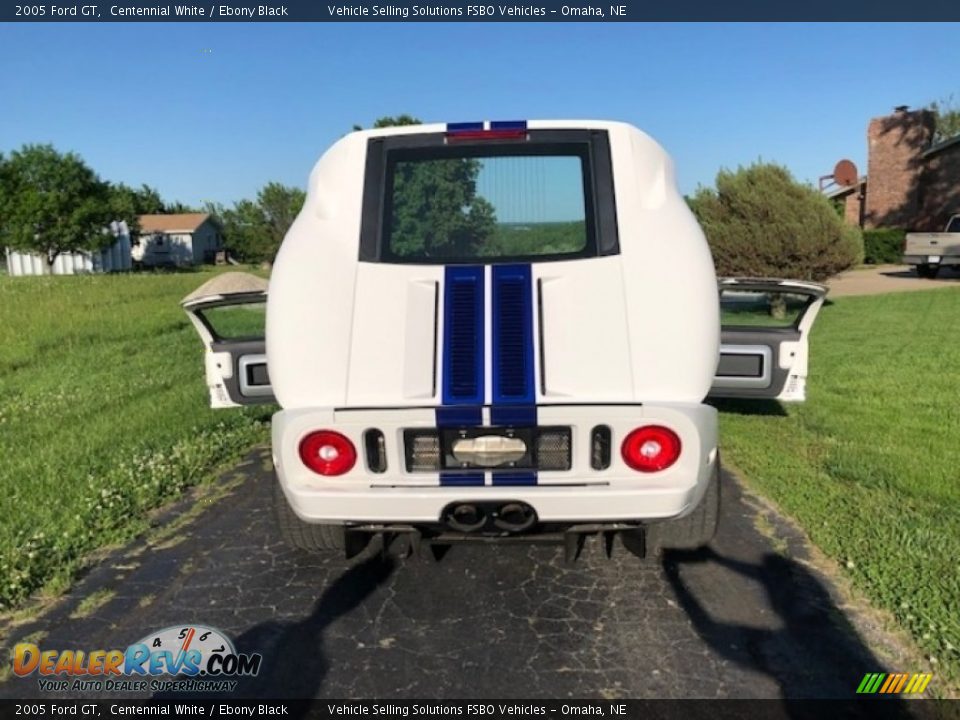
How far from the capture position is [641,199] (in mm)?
3234

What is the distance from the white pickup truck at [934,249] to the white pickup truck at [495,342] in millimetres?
21561

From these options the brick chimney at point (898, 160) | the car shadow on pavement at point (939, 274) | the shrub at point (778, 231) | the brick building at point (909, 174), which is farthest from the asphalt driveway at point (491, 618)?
the brick chimney at point (898, 160)

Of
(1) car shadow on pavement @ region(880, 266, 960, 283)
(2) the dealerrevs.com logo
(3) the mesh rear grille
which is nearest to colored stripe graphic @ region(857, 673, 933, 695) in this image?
(3) the mesh rear grille

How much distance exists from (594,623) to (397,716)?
987 millimetres

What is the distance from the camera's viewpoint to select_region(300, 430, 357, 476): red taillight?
2.72 m

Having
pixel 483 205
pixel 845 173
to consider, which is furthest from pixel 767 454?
pixel 845 173

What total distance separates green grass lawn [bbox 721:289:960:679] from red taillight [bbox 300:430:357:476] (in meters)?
2.43

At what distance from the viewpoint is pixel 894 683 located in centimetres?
258

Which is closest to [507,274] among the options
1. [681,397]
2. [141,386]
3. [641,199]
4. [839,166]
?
[641,199]

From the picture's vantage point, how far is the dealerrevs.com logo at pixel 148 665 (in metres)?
2.71

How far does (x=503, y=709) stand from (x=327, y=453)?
1176 mm

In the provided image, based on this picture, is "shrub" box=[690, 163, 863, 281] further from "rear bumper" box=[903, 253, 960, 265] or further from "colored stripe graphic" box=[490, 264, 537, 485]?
"colored stripe graphic" box=[490, 264, 537, 485]

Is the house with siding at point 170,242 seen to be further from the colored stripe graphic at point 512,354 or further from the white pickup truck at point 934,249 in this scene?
the colored stripe graphic at point 512,354

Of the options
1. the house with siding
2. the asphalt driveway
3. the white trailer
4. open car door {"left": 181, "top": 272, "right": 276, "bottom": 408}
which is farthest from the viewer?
the house with siding
